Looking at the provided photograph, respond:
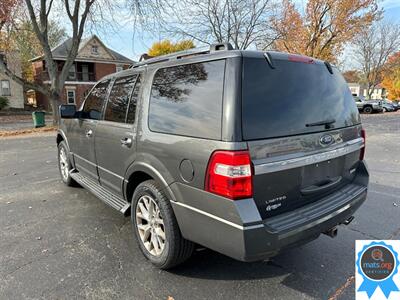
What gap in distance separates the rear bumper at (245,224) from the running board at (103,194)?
3.40ft

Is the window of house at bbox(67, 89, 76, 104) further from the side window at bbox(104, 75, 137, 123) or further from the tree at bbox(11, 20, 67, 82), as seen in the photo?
the side window at bbox(104, 75, 137, 123)

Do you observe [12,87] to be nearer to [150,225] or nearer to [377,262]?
[150,225]

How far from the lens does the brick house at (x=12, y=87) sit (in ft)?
101

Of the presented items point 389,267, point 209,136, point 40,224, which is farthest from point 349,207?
point 40,224

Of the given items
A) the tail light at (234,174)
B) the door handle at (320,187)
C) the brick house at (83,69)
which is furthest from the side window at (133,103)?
the brick house at (83,69)

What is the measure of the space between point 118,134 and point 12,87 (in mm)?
34296

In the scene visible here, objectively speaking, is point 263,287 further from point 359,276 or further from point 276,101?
point 276,101

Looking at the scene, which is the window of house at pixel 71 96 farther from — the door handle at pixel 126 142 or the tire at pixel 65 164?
the door handle at pixel 126 142

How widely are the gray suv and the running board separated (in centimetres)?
3

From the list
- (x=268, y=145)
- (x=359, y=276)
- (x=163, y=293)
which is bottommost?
(x=163, y=293)

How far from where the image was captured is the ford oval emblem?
2525 millimetres

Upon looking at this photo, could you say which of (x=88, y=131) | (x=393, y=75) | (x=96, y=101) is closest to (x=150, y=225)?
(x=88, y=131)

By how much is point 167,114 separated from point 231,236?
1204 millimetres

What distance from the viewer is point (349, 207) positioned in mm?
2732
